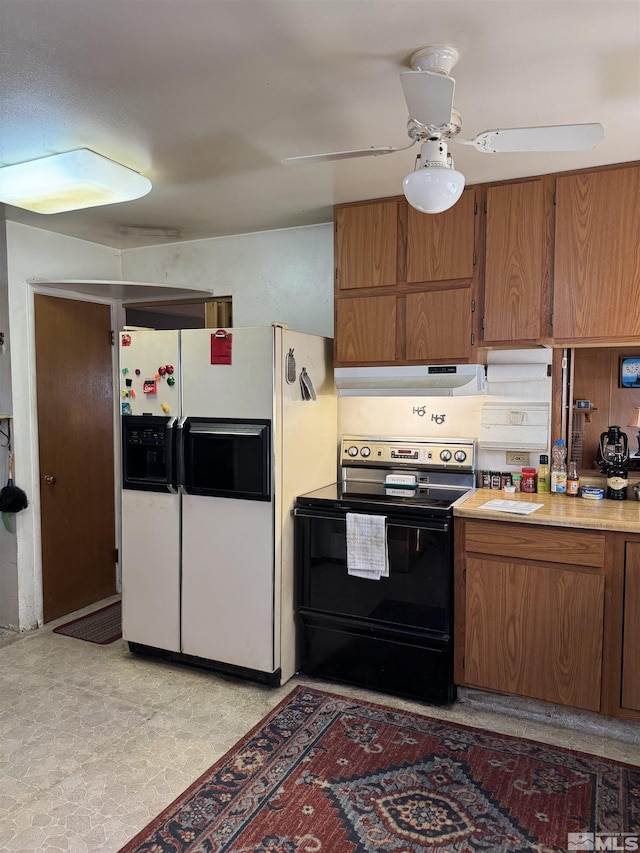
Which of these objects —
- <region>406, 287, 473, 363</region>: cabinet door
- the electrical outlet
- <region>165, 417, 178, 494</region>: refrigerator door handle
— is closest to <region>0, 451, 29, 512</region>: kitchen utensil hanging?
<region>165, 417, 178, 494</region>: refrigerator door handle

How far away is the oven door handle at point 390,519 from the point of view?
8.99 feet

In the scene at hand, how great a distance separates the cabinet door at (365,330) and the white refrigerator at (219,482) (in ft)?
0.58

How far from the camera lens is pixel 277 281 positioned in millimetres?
3809

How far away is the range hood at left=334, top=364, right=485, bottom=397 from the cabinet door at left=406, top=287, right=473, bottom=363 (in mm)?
58

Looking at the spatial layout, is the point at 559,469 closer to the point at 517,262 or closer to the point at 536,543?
the point at 536,543

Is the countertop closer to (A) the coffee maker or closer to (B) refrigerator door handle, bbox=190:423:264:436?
(A) the coffee maker

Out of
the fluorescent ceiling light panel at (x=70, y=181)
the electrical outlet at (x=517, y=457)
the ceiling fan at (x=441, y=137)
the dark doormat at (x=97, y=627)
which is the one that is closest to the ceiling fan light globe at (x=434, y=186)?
the ceiling fan at (x=441, y=137)

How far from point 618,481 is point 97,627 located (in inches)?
124

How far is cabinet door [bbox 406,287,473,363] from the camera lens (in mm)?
2951

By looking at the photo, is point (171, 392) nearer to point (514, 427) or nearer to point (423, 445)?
point (423, 445)

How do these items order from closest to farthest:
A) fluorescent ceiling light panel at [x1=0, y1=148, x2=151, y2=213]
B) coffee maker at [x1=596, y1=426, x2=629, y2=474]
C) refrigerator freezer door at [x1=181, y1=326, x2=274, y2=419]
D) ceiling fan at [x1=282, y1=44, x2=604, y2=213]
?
ceiling fan at [x1=282, y1=44, x2=604, y2=213]
fluorescent ceiling light panel at [x1=0, y1=148, x2=151, y2=213]
refrigerator freezer door at [x1=181, y1=326, x2=274, y2=419]
coffee maker at [x1=596, y1=426, x2=629, y2=474]

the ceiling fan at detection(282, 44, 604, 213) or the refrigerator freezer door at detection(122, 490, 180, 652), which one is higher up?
the ceiling fan at detection(282, 44, 604, 213)

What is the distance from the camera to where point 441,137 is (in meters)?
1.88

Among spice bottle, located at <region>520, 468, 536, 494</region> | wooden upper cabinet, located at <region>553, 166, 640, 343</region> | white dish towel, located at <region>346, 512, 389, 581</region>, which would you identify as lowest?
white dish towel, located at <region>346, 512, 389, 581</region>
